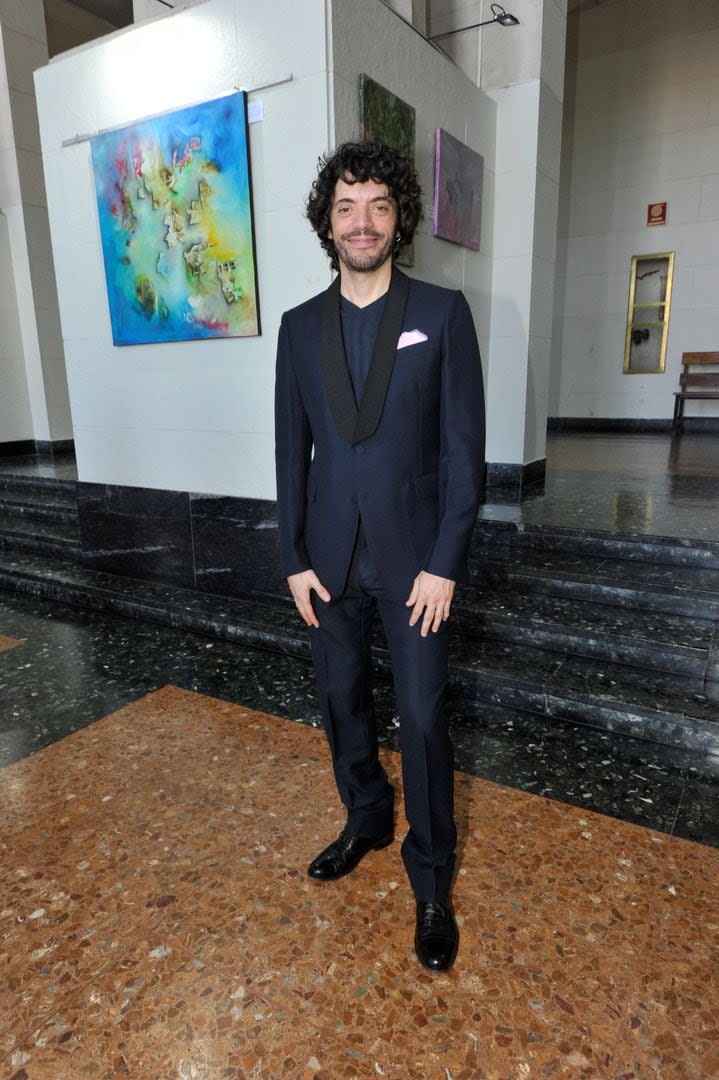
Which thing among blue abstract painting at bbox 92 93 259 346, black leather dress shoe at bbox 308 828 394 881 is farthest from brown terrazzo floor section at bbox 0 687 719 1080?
blue abstract painting at bbox 92 93 259 346

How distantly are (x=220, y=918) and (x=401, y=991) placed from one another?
0.46 metres

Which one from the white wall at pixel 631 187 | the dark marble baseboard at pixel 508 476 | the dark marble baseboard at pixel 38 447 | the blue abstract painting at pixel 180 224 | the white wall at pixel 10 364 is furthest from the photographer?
the white wall at pixel 631 187

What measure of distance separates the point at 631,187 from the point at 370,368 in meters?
7.74

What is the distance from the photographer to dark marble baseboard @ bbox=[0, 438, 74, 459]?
6.36m

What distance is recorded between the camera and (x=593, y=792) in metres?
1.98

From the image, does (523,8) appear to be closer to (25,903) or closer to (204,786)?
(204,786)

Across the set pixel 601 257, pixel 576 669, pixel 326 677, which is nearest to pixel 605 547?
pixel 576 669

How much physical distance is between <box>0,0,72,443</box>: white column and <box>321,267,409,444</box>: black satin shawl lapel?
5729mm

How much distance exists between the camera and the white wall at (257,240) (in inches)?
107

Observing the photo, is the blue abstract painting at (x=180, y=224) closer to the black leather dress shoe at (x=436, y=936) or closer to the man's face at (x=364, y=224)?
the man's face at (x=364, y=224)

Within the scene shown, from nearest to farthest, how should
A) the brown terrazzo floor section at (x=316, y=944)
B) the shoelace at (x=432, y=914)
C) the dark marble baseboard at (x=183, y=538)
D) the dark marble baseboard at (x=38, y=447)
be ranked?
the brown terrazzo floor section at (x=316, y=944)
the shoelace at (x=432, y=914)
the dark marble baseboard at (x=183, y=538)
the dark marble baseboard at (x=38, y=447)

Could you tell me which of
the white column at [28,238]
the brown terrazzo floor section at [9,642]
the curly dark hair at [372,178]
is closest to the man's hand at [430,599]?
the curly dark hair at [372,178]

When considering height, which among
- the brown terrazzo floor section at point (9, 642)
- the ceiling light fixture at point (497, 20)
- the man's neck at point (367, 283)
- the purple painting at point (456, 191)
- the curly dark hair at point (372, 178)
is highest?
the ceiling light fixture at point (497, 20)

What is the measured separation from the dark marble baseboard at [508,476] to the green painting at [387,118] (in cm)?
148
